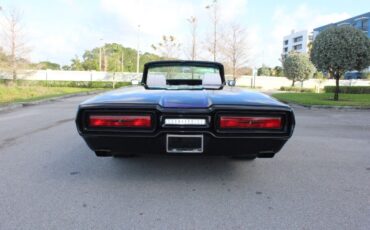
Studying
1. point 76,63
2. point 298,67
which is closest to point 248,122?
point 298,67

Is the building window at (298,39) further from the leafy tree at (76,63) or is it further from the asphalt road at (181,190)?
the asphalt road at (181,190)

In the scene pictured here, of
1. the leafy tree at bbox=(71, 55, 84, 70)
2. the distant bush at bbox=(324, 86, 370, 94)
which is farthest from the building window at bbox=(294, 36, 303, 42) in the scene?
the distant bush at bbox=(324, 86, 370, 94)

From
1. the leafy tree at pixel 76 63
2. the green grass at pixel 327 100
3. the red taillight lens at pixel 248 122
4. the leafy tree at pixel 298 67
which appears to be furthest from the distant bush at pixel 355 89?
the leafy tree at pixel 76 63

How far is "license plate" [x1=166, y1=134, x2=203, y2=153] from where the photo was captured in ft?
9.24

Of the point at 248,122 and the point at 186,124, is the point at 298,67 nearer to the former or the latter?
the point at 248,122

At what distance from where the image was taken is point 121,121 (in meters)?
2.84

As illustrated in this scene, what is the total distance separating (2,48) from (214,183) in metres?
29.5

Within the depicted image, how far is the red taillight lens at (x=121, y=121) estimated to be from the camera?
282 centimetres

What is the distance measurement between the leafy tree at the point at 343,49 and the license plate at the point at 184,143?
48.2 feet

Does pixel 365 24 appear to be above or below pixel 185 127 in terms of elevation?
above

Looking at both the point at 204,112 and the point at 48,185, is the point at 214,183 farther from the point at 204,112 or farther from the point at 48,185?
the point at 48,185

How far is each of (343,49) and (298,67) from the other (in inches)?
782

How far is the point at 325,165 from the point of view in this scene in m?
4.09

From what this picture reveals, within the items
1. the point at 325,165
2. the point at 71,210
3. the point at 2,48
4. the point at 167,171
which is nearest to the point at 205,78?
the point at 167,171
